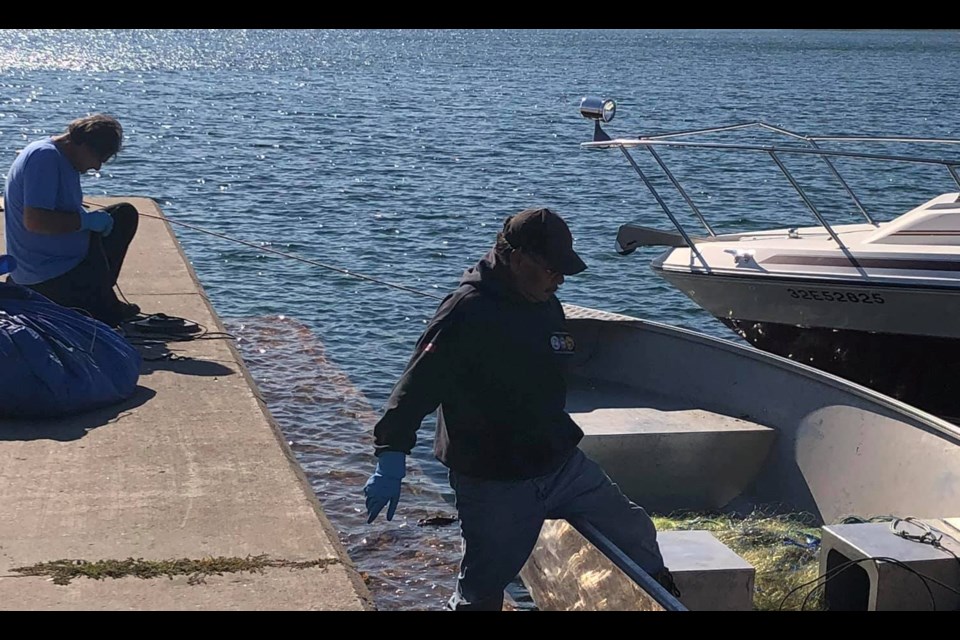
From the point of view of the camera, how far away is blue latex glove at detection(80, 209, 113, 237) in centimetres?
738

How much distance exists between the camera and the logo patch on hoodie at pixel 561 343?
4648mm

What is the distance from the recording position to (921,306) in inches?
353

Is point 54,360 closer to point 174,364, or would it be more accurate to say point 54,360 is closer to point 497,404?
point 174,364

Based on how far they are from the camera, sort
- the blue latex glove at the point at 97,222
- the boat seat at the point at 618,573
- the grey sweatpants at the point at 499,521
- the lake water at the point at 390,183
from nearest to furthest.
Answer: the grey sweatpants at the point at 499,521
the boat seat at the point at 618,573
the blue latex glove at the point at 97,222
the lake water at the point at 390,183

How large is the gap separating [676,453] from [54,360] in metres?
3.77

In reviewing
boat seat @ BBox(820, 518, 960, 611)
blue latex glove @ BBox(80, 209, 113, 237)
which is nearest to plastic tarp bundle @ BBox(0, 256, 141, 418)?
blue latex glove @ BBox(80, 209, 113, 237)

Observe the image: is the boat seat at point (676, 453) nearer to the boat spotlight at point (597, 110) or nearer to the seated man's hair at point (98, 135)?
the boat spotlight at point (597, 110)

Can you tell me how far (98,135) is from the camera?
22.8ft

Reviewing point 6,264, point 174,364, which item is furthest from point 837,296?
point 6,264

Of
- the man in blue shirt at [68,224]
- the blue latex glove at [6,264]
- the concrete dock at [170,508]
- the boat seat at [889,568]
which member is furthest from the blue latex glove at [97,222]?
the boat seat at [889,568]

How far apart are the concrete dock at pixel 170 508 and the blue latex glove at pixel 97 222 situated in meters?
0.90

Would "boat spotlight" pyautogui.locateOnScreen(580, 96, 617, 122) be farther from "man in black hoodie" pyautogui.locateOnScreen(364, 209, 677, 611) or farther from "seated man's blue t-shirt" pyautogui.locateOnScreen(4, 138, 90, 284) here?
"man in black hoodie" pyautogui.locateOnScreen(364, 209, 677, 611)

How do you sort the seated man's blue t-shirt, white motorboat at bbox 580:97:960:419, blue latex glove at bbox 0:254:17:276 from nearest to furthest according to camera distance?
blue latex glove at bbox 0:254:17:276 < the seated man's blue t-shirt < white motorboat at bbox 580:97:960:419

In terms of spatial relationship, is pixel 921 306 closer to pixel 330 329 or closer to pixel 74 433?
pixel 74 433
